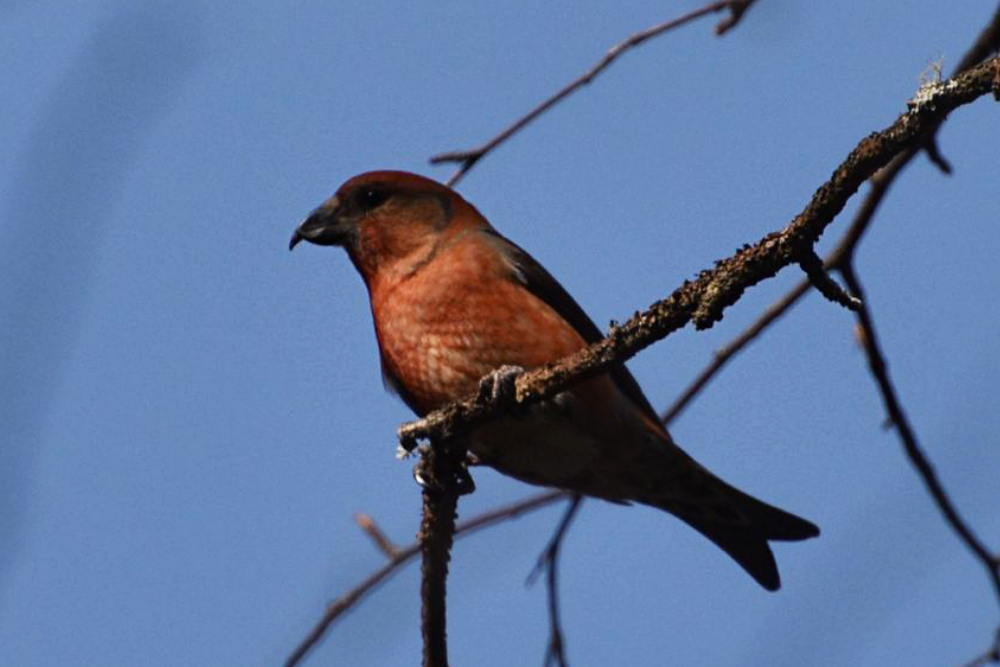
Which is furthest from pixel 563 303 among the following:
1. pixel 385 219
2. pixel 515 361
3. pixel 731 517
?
pixel 731 517

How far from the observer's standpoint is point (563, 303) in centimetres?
536

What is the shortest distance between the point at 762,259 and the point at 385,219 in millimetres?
2901

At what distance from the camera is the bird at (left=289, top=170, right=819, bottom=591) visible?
4941 millimetres

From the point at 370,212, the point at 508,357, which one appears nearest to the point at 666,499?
the point at 508,357

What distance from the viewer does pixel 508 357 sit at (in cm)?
491

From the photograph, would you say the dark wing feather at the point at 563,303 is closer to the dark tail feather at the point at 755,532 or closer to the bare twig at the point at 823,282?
the dark tail feather at the point at 755,532

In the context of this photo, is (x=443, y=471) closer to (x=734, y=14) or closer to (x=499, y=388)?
(x=499, y=388)

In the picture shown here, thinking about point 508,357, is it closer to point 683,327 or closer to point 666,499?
point 666,499

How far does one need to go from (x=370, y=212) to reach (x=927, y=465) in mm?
2268

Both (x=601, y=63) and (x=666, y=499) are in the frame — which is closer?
(x=601, y=63)

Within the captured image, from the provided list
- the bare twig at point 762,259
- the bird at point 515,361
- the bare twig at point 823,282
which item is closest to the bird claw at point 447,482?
the bare twig at point 762,259

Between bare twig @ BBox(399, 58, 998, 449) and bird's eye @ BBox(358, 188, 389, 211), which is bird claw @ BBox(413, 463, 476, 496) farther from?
bird's eye @ BBox(358, 188, 389, 211)

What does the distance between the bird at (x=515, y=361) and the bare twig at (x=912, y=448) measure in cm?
65

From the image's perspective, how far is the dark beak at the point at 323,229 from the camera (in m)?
5.71
